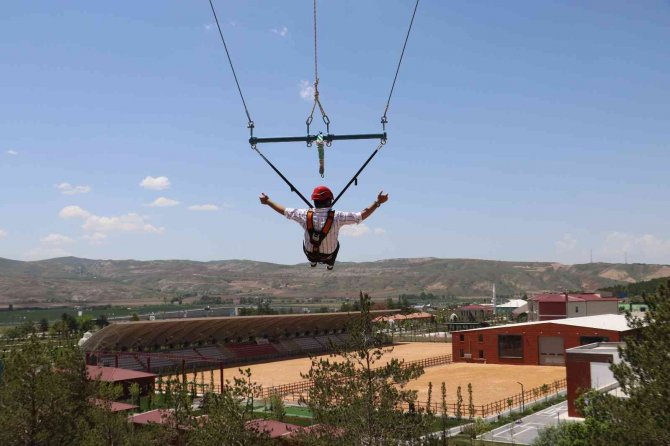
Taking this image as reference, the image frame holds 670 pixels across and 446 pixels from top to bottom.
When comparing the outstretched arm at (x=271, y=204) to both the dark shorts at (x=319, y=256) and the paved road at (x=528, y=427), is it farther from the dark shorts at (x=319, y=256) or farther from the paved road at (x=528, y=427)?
the paved road at (x=528, y=427)

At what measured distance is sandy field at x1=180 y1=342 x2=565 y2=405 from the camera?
4816 cm

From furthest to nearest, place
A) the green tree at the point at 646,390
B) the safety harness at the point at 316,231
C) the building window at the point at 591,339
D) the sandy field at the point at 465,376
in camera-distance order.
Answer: the building window at the point at 591,339
the sandy field at the point at 465,376
the green tree at the point at 646,390
the safety harness at the point at 316,231

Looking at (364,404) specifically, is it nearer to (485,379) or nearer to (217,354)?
(485,379)

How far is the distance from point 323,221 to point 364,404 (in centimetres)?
841

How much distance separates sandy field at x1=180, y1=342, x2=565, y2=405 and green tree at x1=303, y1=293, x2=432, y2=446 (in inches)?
1073

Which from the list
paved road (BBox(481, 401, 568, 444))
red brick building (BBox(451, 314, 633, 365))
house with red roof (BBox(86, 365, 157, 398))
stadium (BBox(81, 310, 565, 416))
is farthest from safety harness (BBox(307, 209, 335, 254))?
red brick building (BBox(451, 314, 633, 365))

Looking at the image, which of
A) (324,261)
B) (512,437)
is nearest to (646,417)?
(324,261)

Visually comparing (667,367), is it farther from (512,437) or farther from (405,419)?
(512,437)

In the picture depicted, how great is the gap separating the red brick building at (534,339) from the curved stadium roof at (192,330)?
14.8 metres

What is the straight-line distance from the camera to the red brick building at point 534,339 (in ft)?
193

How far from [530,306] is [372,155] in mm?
95430

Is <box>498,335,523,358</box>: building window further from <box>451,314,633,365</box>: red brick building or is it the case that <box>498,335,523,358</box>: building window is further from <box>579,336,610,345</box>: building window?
<box>579,336,610,345</box>: building window

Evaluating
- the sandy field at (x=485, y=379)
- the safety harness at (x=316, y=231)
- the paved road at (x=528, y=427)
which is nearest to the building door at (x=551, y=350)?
the sandy field at (x=485, y=379)

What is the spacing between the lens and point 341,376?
16391 mm
